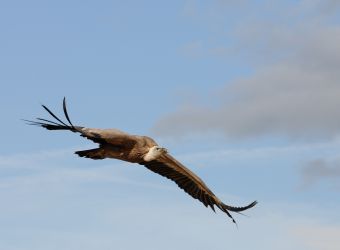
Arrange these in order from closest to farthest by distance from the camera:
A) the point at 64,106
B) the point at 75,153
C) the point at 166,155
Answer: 1. the point at 64,106
2. the point at 75,153
3. the point at 166,155

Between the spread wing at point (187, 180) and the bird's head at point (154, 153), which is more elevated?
the spread wing at point (187, 180)

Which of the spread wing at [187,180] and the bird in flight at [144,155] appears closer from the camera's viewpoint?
the bird in flight at [144,155]

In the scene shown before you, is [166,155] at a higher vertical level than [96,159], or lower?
higher

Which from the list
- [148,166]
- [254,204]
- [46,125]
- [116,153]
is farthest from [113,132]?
[254,204]

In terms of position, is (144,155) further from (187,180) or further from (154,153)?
(187,180)

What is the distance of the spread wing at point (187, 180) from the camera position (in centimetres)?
2616

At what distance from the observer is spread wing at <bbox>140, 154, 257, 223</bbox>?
2616 centimetres

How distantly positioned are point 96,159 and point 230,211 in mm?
5783

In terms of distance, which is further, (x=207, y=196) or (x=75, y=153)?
(x=207, y=196)

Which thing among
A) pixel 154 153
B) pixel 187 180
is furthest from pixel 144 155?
pixel 187 180

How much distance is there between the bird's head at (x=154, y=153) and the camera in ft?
78.0

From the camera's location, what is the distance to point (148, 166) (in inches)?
1028

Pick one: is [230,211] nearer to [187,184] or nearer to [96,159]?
[187,184]

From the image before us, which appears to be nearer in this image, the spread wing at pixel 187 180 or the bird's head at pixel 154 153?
the bird's head at pixel 154 153
